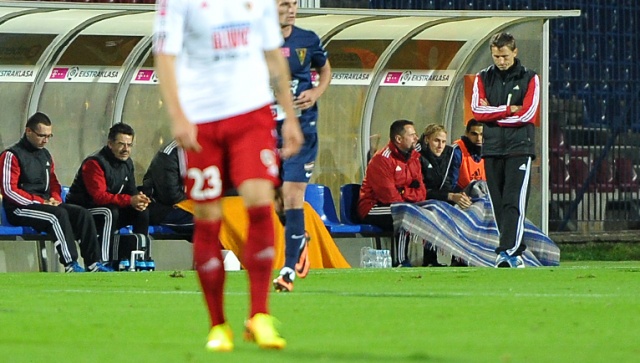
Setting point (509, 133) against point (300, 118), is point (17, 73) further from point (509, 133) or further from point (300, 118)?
point (300, 118)

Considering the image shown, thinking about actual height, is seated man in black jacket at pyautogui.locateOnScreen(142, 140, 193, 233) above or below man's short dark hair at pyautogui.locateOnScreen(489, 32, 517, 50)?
below

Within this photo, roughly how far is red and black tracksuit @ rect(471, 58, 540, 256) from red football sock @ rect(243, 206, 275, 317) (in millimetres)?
7402

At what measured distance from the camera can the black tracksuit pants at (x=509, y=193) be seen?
13117 mm

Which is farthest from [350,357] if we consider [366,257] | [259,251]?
[366,257]

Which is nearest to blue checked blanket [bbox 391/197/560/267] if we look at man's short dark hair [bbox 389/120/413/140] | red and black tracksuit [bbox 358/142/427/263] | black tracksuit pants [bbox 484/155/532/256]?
red and black tracksuit [bbox 358/142/427/263]

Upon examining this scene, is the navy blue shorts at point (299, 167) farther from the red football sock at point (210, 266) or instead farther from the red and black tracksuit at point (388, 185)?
the red and black tracksuit at point (388, 185)

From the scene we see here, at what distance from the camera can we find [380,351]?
5.57m

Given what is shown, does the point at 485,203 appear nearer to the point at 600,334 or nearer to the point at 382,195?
the point at 382,195

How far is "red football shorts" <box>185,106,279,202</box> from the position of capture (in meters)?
5.87

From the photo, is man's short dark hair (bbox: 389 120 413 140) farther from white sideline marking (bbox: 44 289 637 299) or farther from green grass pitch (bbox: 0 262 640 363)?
white sideline marking (bbox: 44 289 637 299)

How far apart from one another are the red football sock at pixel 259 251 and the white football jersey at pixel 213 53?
15.8 inches

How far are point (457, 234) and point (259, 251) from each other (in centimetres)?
976

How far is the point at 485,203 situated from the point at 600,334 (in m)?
9.80

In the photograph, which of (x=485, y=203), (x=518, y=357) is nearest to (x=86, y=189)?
(x=485, y=203)
